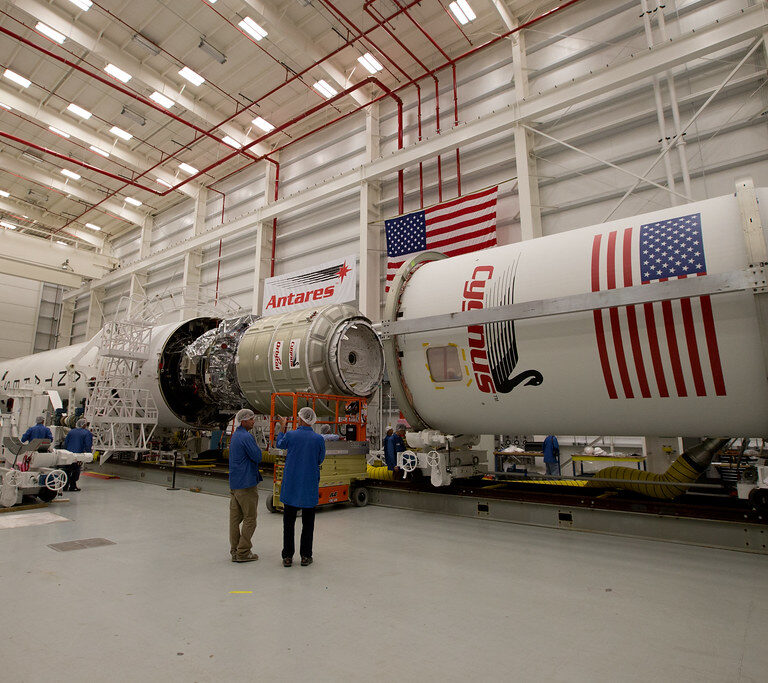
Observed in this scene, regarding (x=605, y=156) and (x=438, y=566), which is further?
(x=605, y=156)

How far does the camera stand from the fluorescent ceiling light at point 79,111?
54.3 ft

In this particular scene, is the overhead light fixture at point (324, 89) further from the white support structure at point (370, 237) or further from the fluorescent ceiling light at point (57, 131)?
the fluorescent ceiling light at point (57, 131)

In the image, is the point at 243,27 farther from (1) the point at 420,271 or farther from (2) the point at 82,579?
(2) the point at 82,579

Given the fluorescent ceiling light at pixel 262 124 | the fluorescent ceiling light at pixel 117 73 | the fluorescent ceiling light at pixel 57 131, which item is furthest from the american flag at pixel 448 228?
the fluorescent ceiling light at pixel 57 131

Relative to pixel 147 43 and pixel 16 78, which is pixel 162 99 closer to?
pixel 147 43

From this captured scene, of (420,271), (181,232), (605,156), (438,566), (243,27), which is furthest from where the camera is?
(181,232)

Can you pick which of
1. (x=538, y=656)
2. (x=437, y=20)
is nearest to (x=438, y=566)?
(x=538, y=656)

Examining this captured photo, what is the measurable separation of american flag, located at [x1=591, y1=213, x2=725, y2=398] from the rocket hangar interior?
0.02 m

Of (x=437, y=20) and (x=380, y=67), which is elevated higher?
(x=437, y=20)

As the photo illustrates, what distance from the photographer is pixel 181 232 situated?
867 inches

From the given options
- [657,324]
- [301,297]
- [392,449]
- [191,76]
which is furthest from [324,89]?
[657,324]

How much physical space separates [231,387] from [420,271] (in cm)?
475

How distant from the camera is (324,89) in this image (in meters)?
14.4

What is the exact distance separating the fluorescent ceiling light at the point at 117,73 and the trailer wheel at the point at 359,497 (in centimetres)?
1445
